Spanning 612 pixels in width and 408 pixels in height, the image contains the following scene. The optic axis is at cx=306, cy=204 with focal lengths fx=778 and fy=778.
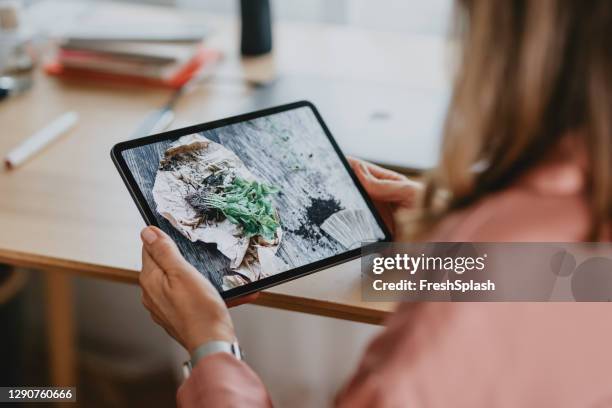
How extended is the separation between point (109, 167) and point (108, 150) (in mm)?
51

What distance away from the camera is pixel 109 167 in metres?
1.08

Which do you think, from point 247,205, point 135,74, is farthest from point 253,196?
point 135,74

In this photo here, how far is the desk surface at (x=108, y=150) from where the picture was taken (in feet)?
2.83

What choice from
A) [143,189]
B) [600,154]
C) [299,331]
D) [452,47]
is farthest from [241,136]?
[299,331]

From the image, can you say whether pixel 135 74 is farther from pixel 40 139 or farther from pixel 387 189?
pixel 387 189

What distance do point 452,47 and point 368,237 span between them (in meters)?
0.32

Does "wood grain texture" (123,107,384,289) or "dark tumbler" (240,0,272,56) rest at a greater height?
"dark tumbler" (240,0,272,56)

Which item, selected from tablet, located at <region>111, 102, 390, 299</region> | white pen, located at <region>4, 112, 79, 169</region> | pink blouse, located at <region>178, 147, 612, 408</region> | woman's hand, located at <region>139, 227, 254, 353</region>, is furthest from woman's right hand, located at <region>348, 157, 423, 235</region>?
white pen, located at <region>4, 112, 79, 169</region>

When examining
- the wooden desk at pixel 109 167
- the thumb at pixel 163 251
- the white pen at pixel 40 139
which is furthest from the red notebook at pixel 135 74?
the thumb at pixel 163 251

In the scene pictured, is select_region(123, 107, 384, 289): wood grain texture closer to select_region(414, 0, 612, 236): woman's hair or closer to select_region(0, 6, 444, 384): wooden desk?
select_region(0, 6, 444, 384): wooden desk

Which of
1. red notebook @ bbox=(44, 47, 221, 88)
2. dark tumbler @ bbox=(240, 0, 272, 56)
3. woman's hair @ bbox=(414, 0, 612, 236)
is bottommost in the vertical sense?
red notebook @ bbox=(44, 47, 221, 88)

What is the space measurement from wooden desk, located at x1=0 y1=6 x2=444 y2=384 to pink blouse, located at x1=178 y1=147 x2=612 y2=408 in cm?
27

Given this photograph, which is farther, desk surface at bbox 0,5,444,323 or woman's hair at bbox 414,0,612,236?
desk surface at bbox 0,5,444,323

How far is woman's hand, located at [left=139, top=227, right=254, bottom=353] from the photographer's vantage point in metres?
0.76
